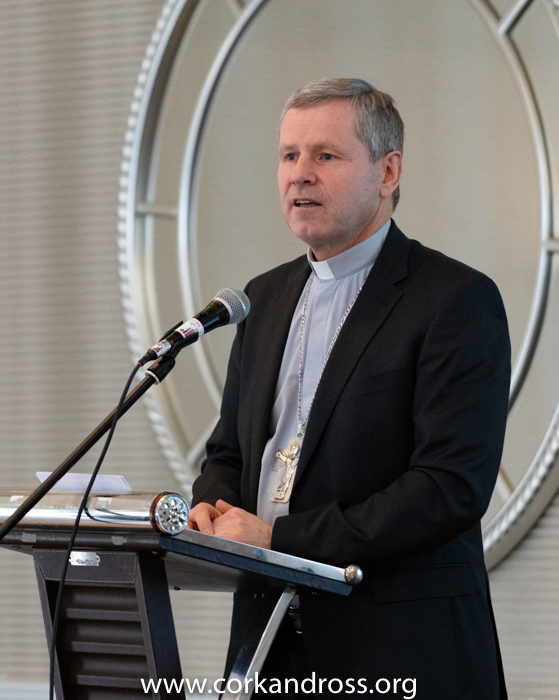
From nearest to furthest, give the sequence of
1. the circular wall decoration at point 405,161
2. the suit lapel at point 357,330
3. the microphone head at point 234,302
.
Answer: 1. the microphone head at point 234,302
2. the suit lapel at point 357,330
3. the circular wall decoration at point 405,161

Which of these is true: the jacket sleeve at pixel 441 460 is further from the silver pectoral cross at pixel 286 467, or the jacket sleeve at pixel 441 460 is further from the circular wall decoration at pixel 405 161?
the circular wall decoration at pixel 405 161

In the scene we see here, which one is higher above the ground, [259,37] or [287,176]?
[259,37]

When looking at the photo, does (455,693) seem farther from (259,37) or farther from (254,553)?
(259,37)

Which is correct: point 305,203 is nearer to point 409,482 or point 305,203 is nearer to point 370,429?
point 370,429

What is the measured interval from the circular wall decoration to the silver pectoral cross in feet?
3.37

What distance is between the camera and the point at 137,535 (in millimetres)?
1317

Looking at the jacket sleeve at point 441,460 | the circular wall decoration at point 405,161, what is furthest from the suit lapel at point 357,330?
the circular wall decoration at point 405,161

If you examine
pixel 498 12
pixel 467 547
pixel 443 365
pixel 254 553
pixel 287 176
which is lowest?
pixel 467 547

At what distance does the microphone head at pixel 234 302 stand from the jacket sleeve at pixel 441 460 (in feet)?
1.28

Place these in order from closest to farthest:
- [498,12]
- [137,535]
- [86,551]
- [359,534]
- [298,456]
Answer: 1. [137,535]
2. [86,551]
3. [359,534]
4. [298,456]
5. [498,12]

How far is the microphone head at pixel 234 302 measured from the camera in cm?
159

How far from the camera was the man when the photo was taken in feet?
5.54

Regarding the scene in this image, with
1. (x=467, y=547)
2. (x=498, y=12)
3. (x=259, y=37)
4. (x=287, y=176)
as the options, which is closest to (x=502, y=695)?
(x=467, y=547)

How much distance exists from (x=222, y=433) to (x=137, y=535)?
2.84 ft
